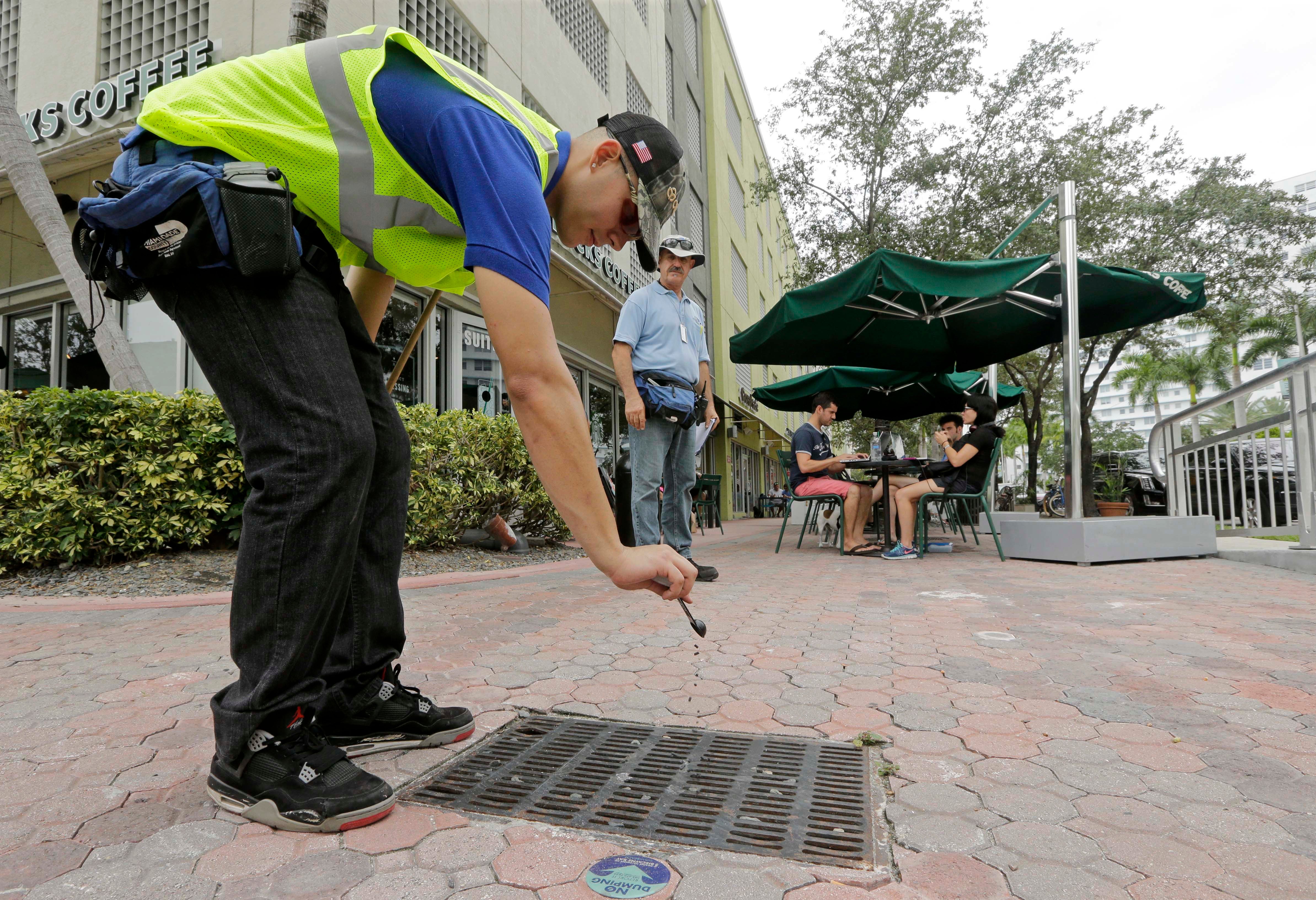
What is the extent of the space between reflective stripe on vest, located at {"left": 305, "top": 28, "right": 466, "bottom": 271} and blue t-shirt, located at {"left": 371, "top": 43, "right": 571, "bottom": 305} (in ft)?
0.18

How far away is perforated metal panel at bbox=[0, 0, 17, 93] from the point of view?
7449mm

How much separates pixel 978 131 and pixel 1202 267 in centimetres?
550

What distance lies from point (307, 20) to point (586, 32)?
8976 millimetres

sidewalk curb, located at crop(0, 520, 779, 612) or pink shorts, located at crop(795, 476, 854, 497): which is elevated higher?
pink shorts, located at crop(795, 476, 854, 497)

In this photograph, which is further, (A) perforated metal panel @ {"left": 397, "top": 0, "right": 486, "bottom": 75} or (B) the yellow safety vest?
(A) perforated metal panel @ {"left": 397, "top": 0, "right": 486, "bottom": 75}

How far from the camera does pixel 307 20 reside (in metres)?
5.00

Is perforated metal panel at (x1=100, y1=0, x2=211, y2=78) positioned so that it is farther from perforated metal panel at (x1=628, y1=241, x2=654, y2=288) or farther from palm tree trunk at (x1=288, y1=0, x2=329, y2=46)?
perforated metal panel at (x1=628, y1=241, x2=654, y2=288)

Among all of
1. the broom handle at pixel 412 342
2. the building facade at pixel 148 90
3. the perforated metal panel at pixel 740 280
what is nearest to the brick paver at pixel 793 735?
the broom handle at pixel 412 342

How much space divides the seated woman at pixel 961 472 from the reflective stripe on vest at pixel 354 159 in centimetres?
552

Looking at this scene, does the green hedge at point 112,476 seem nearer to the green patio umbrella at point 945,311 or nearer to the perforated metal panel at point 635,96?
the green patio umbrella at point 945,311

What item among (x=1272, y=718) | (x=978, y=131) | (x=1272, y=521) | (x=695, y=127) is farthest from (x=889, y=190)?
(x=1272, y=718)

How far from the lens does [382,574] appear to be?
5.57 ft

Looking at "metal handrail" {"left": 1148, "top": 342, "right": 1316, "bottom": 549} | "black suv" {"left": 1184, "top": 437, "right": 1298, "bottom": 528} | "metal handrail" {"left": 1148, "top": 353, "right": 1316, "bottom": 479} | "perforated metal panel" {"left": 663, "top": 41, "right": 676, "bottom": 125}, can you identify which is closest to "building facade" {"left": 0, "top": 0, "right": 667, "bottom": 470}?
"metal handrail" {"left": 1148, "top": 353, "right": 1316, "bottom": 479}

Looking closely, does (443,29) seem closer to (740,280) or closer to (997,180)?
(997,180)
